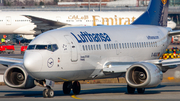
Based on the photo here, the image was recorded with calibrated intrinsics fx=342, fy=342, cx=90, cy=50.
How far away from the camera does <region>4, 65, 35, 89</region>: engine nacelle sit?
18328 millimetres

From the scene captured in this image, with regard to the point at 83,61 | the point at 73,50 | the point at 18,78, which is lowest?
the point at 18,78

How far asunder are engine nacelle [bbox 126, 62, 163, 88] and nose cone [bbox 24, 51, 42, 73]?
4838mm

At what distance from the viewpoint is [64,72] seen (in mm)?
17203

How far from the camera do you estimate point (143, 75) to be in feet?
60.3

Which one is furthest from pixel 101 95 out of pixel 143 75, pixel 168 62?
pixel 168 62

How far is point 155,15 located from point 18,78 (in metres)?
13.8

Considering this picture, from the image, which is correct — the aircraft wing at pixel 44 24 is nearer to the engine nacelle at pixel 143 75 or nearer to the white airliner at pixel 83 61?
the white airliner at pixel 83 61

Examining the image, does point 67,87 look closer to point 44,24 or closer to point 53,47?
point 53,47

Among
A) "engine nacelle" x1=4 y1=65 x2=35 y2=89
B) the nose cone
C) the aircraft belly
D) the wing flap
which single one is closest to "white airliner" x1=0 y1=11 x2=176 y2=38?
"engine nacelle" x1=4 y1=65 x2=35 y2=89

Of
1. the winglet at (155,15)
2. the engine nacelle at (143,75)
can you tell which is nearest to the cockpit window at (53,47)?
the engine nacelle at (143,75)

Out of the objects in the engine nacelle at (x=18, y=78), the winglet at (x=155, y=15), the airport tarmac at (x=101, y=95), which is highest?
the winglet at (x=155, y=15)

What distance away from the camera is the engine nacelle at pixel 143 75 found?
57.6 feet

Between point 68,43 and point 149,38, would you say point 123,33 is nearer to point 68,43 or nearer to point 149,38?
point 149,38

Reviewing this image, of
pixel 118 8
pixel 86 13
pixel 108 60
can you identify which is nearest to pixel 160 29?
pixel 108 60
